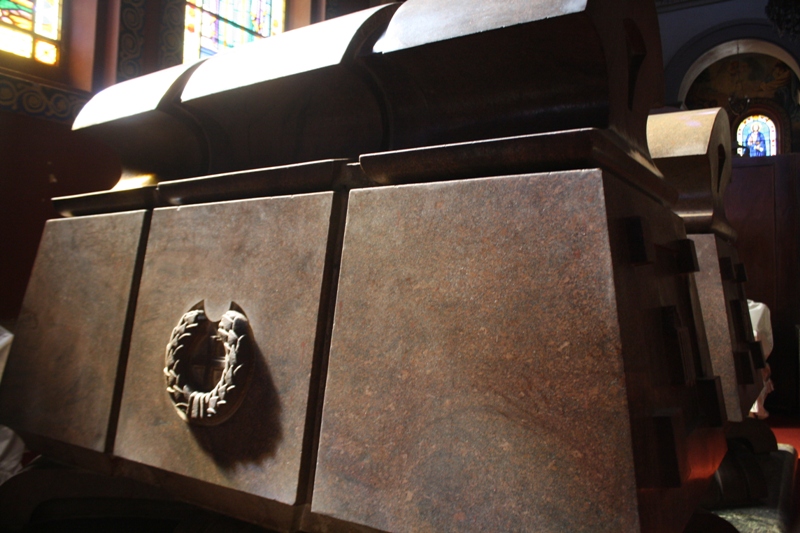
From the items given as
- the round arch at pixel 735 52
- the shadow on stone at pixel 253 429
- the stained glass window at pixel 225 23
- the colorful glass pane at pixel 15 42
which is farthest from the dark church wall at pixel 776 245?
the round arch at pixel 735 52

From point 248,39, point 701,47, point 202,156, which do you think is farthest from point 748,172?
point 701,47

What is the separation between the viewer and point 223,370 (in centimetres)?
102

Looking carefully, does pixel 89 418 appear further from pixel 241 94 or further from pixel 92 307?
pixel 241 94

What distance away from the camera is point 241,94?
46.3 inches

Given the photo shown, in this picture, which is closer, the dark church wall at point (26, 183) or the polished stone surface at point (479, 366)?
the polished stone surface at point (479, 366)

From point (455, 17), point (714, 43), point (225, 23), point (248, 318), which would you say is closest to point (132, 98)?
point (248, 318)

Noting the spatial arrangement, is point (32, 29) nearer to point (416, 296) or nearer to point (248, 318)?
point (248, 318)

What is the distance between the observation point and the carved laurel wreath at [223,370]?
976mm

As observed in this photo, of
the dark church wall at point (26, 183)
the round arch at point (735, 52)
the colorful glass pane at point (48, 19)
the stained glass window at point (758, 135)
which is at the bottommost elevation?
the dark church wall at point (26, 183)

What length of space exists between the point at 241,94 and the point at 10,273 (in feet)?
7.07

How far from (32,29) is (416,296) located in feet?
10.9

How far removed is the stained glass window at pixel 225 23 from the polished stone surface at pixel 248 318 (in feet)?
10.4

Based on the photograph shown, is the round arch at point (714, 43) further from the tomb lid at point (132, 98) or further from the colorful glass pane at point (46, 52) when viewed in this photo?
the tomb lid at point (132, 98)

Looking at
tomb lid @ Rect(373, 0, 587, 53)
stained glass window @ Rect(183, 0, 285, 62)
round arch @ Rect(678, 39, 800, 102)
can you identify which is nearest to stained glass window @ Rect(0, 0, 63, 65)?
stained glass window @ Rect(183, 0, 285, 62)
